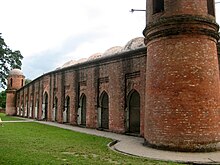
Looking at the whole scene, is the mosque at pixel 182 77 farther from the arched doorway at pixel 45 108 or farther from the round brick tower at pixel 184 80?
the arched doorway at pixel 45 108

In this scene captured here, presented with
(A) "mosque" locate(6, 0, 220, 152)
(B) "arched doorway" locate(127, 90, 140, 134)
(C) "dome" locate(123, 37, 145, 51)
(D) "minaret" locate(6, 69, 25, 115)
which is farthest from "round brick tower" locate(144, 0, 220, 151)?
(D) "minaret" locate(6, 69, 25, 115)

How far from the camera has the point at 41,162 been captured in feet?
24.6

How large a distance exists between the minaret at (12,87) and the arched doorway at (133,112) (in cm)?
3175

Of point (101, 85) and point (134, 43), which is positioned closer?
point (134, 43)

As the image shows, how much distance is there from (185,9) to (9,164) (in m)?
8.02

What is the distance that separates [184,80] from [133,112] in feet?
21.4

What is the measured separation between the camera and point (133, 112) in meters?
16.3

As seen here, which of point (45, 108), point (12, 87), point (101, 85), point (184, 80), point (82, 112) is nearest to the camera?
point (184, 80)

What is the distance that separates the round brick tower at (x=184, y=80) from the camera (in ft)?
32.6

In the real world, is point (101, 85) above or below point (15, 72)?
below

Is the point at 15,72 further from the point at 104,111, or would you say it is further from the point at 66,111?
the point at 104,111

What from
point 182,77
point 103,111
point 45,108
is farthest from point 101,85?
point 45,108

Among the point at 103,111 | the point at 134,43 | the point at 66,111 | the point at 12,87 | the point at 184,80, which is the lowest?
the point at 66,111

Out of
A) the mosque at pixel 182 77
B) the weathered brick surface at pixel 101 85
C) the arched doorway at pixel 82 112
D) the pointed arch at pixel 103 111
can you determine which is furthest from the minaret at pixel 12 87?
the mosque at pixel 182 77
